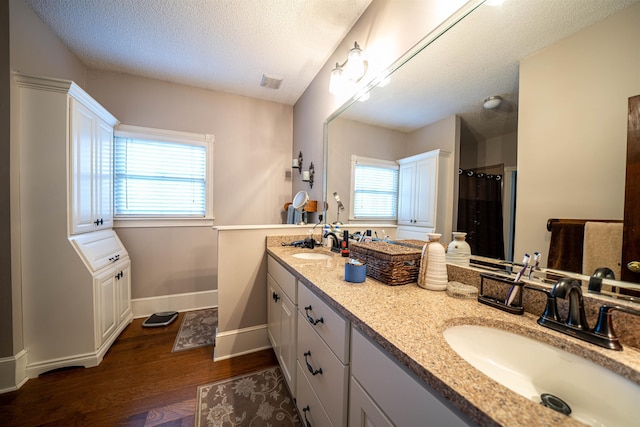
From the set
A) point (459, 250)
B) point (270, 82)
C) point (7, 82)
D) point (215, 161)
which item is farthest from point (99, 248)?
point (459, 250)

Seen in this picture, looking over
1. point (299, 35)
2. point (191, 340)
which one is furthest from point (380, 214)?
point (191, 340)

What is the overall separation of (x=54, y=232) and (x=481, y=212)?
2660 millimetres

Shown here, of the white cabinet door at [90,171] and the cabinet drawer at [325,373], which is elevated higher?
the white cabinet door at [90,171]

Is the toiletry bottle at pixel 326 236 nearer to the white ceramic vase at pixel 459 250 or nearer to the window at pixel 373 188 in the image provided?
the window at pixel 373 188

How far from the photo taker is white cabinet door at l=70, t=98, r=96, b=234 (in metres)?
1.67

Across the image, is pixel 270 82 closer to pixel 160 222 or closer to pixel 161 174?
pixel 161 174

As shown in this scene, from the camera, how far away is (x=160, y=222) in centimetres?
257

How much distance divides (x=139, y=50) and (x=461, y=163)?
2864 mm

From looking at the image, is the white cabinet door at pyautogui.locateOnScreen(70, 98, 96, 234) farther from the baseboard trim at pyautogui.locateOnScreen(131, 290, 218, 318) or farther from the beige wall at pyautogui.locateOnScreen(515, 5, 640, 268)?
the beige wall at pyautogui.locateOnScreen(515, 5, 640, 268)

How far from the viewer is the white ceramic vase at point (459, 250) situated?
102 centimetres

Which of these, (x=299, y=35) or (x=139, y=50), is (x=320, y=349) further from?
(x=139, y=50)

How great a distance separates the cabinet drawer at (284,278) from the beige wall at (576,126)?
1020 mm

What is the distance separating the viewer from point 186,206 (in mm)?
2682

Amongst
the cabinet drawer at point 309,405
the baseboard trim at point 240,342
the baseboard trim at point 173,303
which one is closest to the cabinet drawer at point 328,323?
the cabinet drawer at point 309,405
